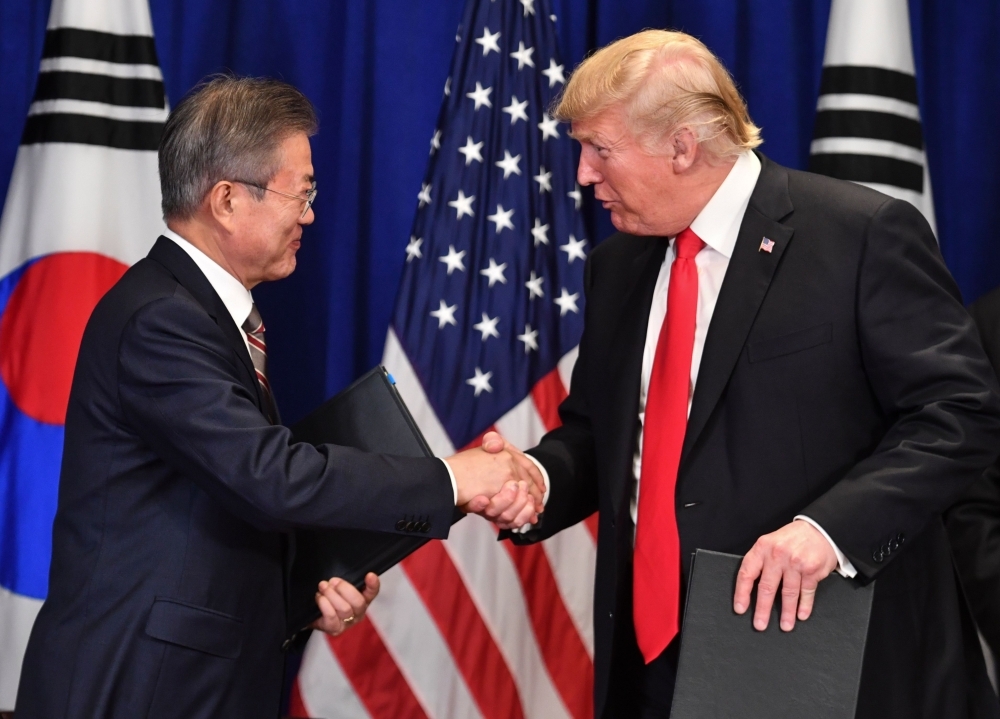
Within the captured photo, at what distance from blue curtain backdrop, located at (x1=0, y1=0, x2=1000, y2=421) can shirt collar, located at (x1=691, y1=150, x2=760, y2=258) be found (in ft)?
4.22

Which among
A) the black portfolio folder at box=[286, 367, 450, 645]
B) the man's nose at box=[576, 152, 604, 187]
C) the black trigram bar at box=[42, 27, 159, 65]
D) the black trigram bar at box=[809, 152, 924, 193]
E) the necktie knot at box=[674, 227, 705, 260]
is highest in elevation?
the black trigram bar at box=[42, 27, 159, 65]

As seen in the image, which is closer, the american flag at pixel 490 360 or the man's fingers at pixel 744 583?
the man's fingers at pixel 744 583

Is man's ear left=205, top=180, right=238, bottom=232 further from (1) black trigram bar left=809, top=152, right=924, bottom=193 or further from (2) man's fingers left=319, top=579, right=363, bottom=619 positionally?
(1) black trigram bar left=809, top=152, right=924, bottom=193

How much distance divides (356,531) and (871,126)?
6.32 ft

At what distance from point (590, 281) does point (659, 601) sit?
80 cm

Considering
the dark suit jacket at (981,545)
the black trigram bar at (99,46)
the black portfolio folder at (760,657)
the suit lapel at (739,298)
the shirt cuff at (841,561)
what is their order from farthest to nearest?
1. the black trigram bar at (99,46)
2. the dark suit jacket at (981,545)
3. the suit lapel at (739,298)
4. the shirt cuff at (841,561)
5. the black portfolio folder at (760,657)

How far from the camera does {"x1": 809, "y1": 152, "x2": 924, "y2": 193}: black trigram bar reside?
320cm

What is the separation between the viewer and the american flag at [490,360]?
326 centimetres

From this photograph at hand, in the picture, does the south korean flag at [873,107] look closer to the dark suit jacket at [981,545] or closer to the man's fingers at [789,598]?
the dark suit jacket at [981,545]

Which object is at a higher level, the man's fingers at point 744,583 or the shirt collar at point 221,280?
the shirt collar at point 221,280

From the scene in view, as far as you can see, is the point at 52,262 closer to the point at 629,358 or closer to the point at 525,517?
the point at 525,517

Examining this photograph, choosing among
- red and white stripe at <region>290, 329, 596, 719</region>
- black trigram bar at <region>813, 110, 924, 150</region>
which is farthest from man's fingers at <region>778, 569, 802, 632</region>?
black trigram bar at <region>813, 110, 924, 150</region>

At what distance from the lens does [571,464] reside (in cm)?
260

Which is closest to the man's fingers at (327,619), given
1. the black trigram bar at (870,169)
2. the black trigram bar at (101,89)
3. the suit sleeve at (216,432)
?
the suit sleeve at (216,432)
